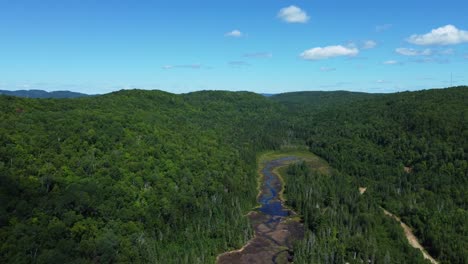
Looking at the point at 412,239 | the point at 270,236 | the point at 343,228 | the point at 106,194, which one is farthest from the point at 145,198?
the point at 412,239

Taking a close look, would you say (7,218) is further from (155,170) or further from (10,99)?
(10,99)

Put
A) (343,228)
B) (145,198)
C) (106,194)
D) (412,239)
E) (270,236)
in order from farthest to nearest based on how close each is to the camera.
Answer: (270,236) → (412,239) → (145,198) → (343,228) → (106,194)

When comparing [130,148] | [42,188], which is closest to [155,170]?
[130,148]

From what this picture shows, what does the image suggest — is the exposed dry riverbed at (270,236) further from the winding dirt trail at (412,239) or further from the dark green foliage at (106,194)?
the winding dirt trail at (412,239)

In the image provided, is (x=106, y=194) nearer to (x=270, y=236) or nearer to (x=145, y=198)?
(x=145, y=198)

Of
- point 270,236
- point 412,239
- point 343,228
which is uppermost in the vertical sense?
point 343,228

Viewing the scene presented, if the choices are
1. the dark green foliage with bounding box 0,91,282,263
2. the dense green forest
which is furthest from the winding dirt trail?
the dark green foliage with bounding box 0,91,282,263

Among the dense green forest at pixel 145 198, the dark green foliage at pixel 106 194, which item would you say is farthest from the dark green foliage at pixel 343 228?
the dark green foliage at pixel 106 194

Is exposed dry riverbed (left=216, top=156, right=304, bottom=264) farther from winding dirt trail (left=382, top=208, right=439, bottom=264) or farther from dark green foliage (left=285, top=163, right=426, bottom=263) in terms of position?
winding dirt trail (left=382, top=208, right=439, bottom=264)

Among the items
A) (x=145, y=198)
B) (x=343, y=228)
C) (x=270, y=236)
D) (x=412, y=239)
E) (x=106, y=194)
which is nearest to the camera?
(x=106, y=194)

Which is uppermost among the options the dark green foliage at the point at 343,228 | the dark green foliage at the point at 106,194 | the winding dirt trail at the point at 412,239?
the dark green foliage at the point at 106,194
